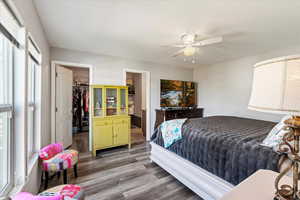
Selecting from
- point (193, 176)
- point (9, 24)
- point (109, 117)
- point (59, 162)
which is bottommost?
point (193, 176)

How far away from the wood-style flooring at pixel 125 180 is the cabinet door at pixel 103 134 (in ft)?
0.94

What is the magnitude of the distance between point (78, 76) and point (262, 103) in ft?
19.9

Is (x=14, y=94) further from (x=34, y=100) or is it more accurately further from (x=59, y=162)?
(x=59, y=162)

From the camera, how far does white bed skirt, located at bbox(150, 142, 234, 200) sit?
1583mm

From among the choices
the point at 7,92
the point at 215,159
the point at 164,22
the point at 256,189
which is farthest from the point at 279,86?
the point at 7,92

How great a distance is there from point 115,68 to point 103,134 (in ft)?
5.76

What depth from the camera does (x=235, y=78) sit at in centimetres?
388

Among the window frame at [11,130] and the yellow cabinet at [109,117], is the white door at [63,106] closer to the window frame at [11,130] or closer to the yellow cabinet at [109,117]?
the yellow cabinet at [109,117]

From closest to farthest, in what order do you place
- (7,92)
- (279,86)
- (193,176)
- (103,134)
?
(279,86) → (7,92) → (193,176) → (103,134)

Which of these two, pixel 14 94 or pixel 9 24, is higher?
pixel 9 24

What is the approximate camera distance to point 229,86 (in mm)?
4039

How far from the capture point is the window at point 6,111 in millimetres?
1148

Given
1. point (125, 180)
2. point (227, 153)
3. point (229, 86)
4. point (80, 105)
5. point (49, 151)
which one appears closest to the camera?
point (227, 153)

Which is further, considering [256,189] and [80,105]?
[80,105]
